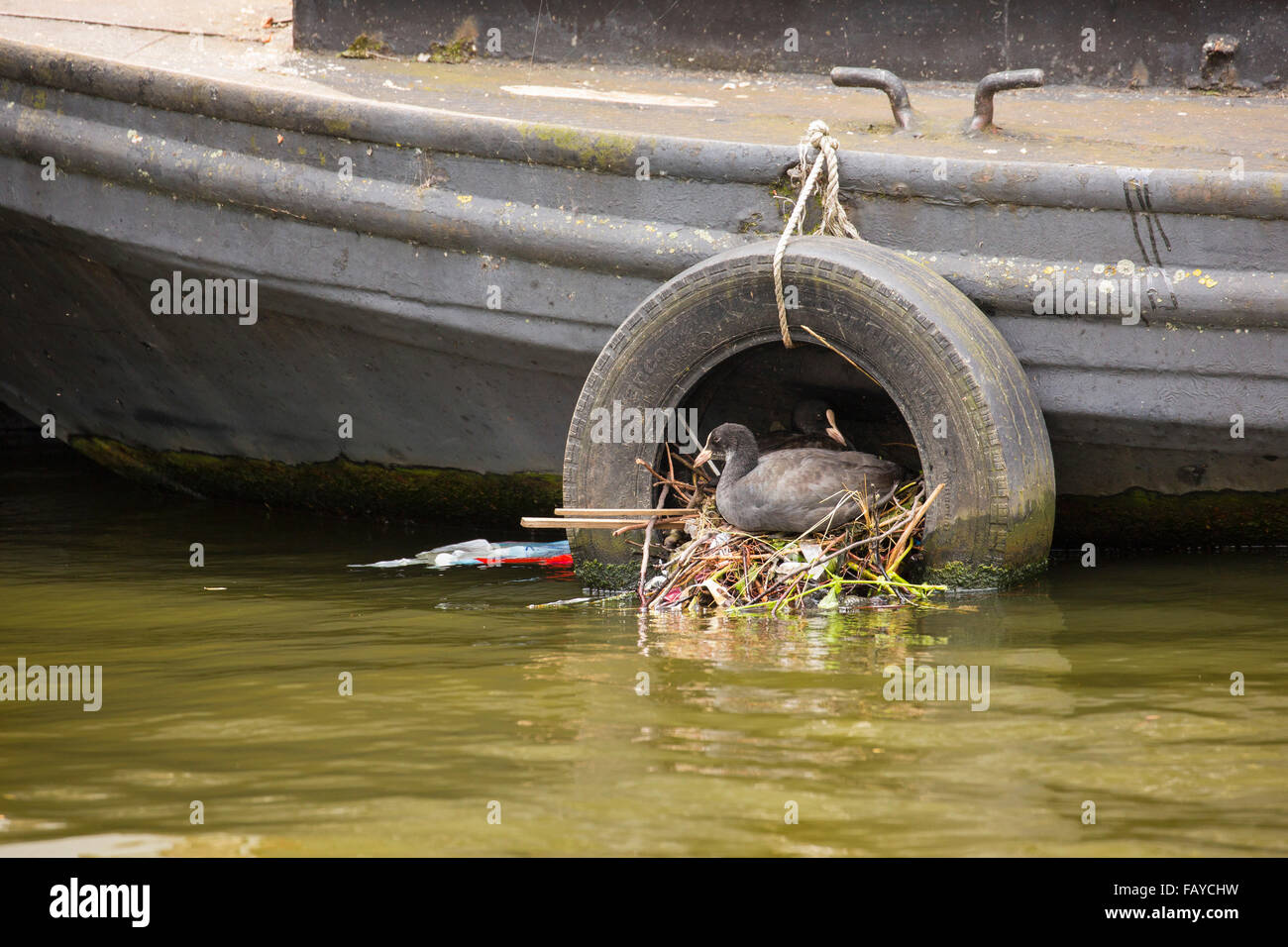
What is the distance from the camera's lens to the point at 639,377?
468cm

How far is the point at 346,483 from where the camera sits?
5996 millimetres

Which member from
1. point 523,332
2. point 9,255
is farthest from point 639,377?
point 9,255

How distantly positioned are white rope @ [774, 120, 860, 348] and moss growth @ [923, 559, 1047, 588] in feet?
2.87

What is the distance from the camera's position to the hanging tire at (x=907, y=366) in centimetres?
430

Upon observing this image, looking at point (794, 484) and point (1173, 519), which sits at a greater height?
point (794, 484)

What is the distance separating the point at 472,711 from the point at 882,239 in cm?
221
